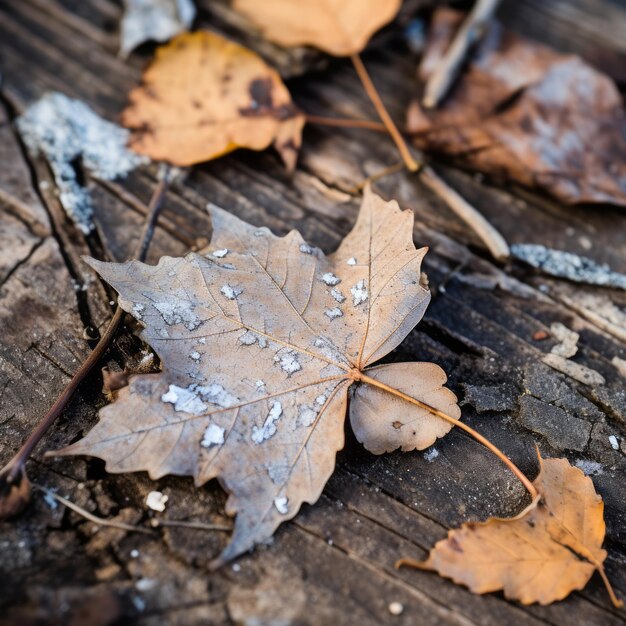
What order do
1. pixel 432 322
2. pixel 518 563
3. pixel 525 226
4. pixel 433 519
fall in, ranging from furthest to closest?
1. pixel 525 226
2. pixel 432 322
3. pixel 433 519
4. pixel 518 563

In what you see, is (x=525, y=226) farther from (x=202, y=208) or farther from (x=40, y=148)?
(x=40, y=148)

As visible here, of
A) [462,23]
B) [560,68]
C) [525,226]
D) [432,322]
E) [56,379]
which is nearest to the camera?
[56,379]

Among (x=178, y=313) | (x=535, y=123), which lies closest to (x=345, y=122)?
(x=535, y=123)

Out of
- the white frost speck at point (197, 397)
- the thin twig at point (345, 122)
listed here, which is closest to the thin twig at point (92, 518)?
the white frost speck at point (197, 397)

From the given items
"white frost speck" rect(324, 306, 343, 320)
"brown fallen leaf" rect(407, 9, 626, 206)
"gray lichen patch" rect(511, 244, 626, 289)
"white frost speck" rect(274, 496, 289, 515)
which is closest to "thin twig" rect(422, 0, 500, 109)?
"brown fallen leaf" rect(407, 9, 626, 206)

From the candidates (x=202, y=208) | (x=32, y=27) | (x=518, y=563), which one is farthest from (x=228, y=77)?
(x=518, y=563)

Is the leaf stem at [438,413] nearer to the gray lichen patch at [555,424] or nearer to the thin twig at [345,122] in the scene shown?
the gray lichen patch at [555,424]
